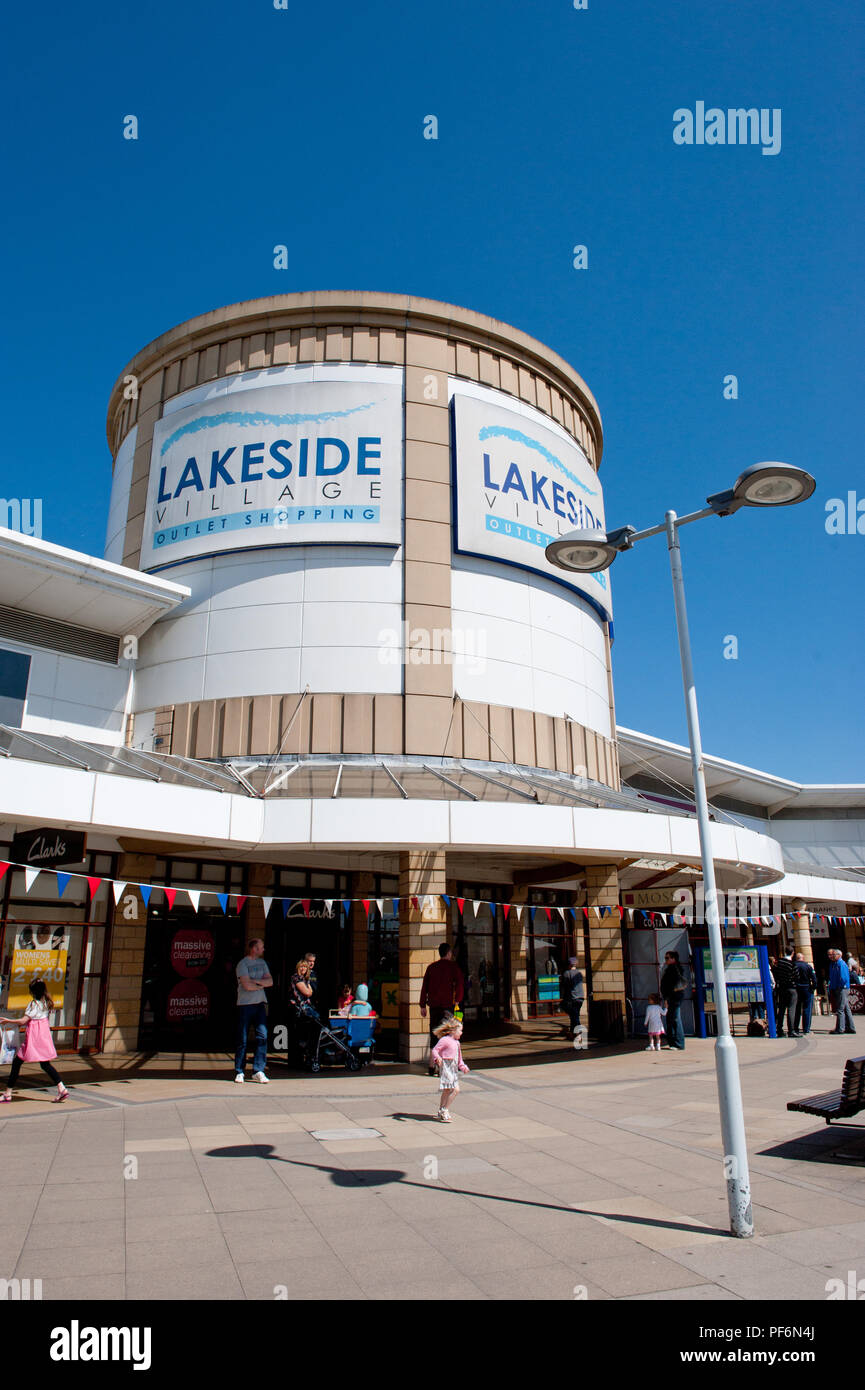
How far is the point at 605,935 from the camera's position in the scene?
17.1m

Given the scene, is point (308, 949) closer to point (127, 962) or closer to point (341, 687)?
point (127, 962)

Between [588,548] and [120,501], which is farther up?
[120,501]

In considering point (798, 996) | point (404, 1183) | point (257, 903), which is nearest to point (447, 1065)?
point (404, 1183)

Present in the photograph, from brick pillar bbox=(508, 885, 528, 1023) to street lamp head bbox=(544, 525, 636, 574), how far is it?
15.2 m

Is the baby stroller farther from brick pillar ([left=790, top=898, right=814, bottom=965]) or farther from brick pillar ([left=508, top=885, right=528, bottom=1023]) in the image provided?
brick pillar ([left=790, top=898, right=814, bottom=965])

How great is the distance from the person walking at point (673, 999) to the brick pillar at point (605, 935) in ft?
3.04

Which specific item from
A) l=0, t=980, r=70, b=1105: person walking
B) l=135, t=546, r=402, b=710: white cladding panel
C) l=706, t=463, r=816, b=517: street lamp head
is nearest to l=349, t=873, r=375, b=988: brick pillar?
l=135, t=546, r=402, b=710: white cladding panel

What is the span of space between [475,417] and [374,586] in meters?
5.14

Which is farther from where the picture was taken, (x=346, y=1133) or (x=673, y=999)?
(x=673, y=999)

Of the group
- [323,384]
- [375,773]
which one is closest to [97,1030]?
[375,773]

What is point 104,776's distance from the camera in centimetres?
1194

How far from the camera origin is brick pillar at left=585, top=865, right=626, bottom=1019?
16812mm

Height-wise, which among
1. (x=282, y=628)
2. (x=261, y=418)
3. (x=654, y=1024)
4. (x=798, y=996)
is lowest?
(x=654, y=1024)

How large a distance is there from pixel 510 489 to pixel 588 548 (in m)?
13.3
